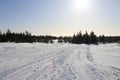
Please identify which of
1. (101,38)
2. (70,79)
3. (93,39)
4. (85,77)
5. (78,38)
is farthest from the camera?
(101,38)

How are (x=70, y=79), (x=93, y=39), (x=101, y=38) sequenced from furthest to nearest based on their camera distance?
1. (x=101, y=38)
2. (x=93, y=39)
3. (x=70, y=79)

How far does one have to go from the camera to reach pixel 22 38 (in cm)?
6531

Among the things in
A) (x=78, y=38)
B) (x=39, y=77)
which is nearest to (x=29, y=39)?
(x=78, y=38)

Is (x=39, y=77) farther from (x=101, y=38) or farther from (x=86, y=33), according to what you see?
(x=101, y=38)

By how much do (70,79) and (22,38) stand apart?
62524 millimetres

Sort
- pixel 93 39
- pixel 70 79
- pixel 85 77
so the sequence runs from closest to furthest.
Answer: pixel 70 79
pixel 85 77
pixel 93 39

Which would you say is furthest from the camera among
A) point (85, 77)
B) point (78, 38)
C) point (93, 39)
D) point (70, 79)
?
point (78, 38)

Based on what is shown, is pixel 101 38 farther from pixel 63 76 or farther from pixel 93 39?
pixel 63 76

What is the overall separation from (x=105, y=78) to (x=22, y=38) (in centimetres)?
6286

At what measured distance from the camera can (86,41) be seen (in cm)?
6069

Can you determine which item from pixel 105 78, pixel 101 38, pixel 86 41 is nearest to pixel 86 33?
pixel 86 41

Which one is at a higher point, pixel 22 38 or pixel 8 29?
pixel 8 29

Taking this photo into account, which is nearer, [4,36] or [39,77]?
[39,77]

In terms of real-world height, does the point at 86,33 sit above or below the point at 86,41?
above
